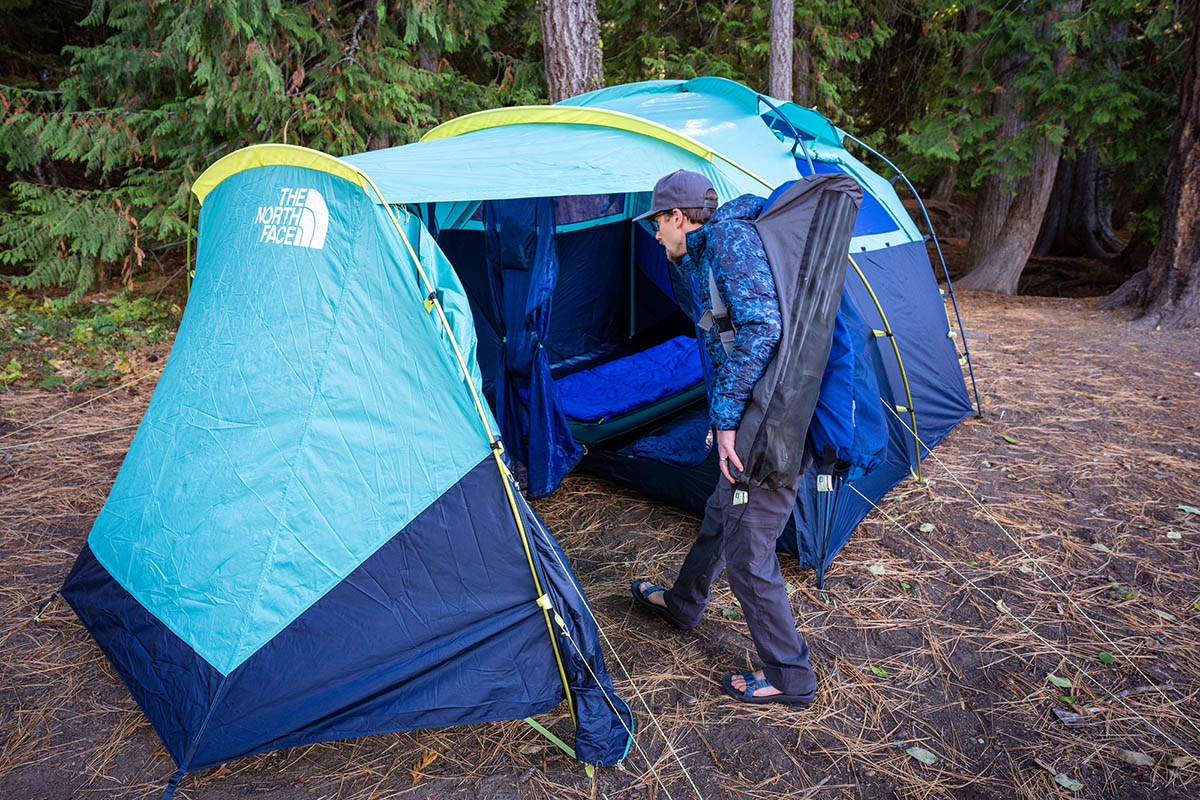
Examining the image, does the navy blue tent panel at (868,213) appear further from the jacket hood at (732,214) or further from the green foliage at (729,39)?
the green foliage at (729,39)

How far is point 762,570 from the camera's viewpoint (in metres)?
2.24

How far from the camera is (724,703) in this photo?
2396mm

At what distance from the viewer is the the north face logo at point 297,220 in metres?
2.47

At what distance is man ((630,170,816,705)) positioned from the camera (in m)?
2.00

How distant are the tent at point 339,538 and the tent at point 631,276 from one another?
387mm

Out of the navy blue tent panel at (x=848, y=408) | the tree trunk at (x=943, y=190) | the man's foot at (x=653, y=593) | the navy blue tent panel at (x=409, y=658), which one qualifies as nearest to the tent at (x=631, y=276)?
the navy blue tent panel at (x=848, y=408)

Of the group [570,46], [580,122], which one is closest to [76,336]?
[570,46]

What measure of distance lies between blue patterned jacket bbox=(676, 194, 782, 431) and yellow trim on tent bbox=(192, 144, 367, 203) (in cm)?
117

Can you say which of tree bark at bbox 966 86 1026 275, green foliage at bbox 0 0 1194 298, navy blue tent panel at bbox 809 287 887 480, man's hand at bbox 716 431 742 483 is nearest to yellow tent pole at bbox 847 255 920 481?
navy blue tent panel at bbox 809 287 887 480

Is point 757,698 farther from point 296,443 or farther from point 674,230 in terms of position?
point 296,443

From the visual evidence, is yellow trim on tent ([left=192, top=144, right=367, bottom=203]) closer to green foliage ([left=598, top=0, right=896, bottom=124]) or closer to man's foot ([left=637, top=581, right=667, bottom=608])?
man's foot ([left=637, top=581, right=667, bottom=608])

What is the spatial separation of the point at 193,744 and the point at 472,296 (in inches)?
115

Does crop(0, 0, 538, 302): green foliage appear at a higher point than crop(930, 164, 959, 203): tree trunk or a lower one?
higher

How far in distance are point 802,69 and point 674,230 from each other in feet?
21.8
